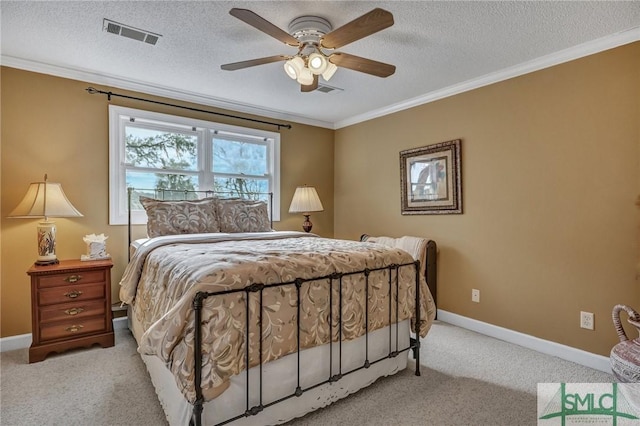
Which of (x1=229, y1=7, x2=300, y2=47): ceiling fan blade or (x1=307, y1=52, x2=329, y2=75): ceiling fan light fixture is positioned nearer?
(x1=229, y1=7, x2=300, y2=47): ceiling fan blade

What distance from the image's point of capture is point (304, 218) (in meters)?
4.68

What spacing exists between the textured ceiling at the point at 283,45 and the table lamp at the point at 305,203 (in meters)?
1.23

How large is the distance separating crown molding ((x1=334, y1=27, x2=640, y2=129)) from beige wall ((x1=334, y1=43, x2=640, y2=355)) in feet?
0.16

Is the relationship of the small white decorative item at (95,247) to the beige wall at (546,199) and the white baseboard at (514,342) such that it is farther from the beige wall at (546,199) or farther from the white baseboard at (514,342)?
the beige wall at (546,199)

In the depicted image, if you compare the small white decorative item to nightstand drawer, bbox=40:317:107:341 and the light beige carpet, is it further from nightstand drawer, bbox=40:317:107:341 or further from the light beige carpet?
the light beige carpet

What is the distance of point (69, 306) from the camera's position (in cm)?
271

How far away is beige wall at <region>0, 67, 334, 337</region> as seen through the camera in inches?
112

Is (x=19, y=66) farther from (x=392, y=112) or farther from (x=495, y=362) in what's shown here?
(x=495, y=362)

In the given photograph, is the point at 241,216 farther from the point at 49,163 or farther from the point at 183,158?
the point at 49,163

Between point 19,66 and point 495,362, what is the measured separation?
461cm

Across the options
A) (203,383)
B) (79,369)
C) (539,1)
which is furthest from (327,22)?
(79,369)

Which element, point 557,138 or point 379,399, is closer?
point 379,399

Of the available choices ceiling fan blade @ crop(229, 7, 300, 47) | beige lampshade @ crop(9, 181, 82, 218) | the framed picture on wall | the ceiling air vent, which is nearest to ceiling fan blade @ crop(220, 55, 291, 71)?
ceiling fan blade @ crop(229, 7, 300, 47)

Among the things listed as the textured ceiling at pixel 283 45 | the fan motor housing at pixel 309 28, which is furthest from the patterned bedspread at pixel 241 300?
the textured ceiling at pixel 283 45
